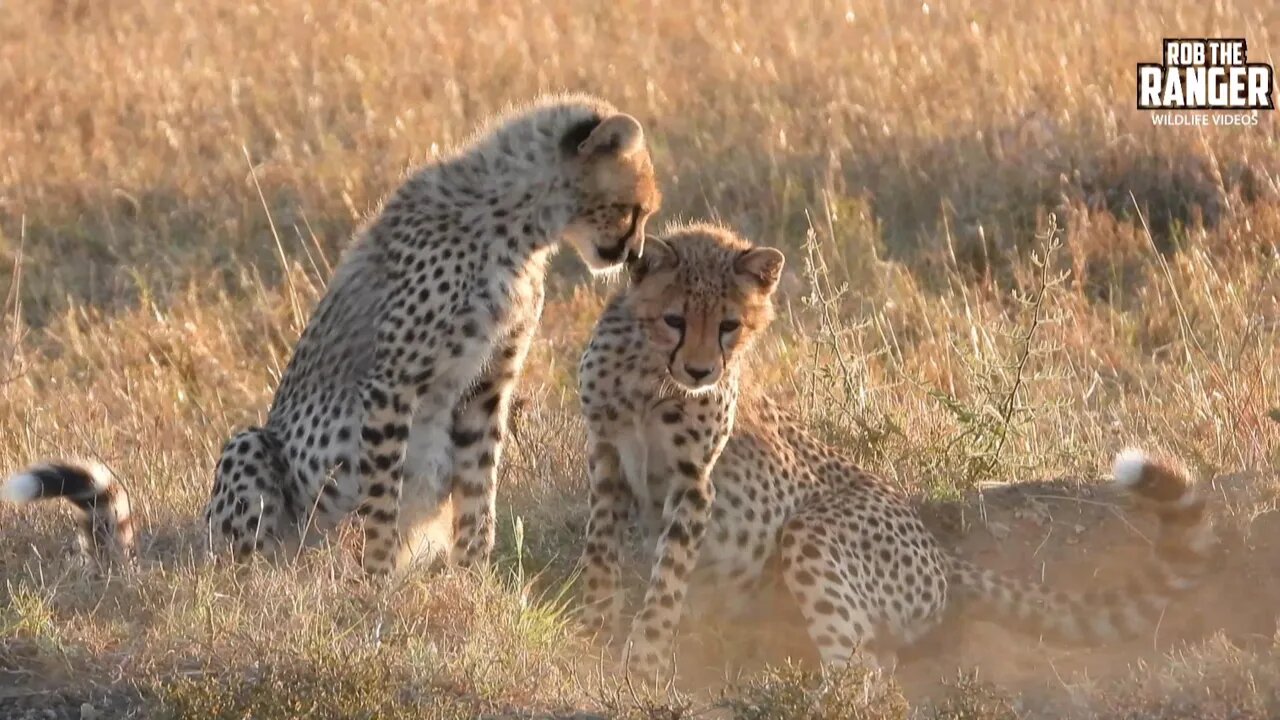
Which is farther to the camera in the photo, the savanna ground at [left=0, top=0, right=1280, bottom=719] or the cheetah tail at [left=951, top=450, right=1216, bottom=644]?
the cheetah tail at [left=951, top=450, right=1216, bottom=644]

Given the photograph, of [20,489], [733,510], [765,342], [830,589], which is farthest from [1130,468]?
[765,342]

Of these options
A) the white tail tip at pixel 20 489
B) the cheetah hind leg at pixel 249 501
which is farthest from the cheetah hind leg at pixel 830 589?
the white tail tip at pixel 20 489

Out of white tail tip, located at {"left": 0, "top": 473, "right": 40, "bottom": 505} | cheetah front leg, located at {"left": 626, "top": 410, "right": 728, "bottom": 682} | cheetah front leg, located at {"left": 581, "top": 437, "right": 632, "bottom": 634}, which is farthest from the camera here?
cheetah front leg, located at {"left": 581, "top": 437, "right": 632, "bottom": 634}

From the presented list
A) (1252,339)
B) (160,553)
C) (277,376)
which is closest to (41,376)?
(277,376)

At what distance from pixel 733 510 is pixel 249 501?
3.83ft

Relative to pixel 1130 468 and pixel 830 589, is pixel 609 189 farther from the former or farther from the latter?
pixel 1130 468

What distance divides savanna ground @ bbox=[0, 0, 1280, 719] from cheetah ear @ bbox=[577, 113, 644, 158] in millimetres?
838

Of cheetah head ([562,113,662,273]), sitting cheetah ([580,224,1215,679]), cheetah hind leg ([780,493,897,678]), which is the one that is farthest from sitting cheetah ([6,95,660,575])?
cheetah hind leg ([780,493,897,678])

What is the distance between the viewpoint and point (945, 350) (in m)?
6.91

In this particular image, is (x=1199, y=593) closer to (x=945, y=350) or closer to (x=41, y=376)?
(x=945, y=350)

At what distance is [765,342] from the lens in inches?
284

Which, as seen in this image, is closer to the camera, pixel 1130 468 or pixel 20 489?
pixel 20 489

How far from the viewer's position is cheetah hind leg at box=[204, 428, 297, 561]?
15.4ft

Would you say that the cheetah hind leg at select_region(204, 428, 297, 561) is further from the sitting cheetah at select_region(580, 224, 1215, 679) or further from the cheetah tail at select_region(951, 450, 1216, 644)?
the cheetah tail at select_region(951, 450, 1216, 644)
